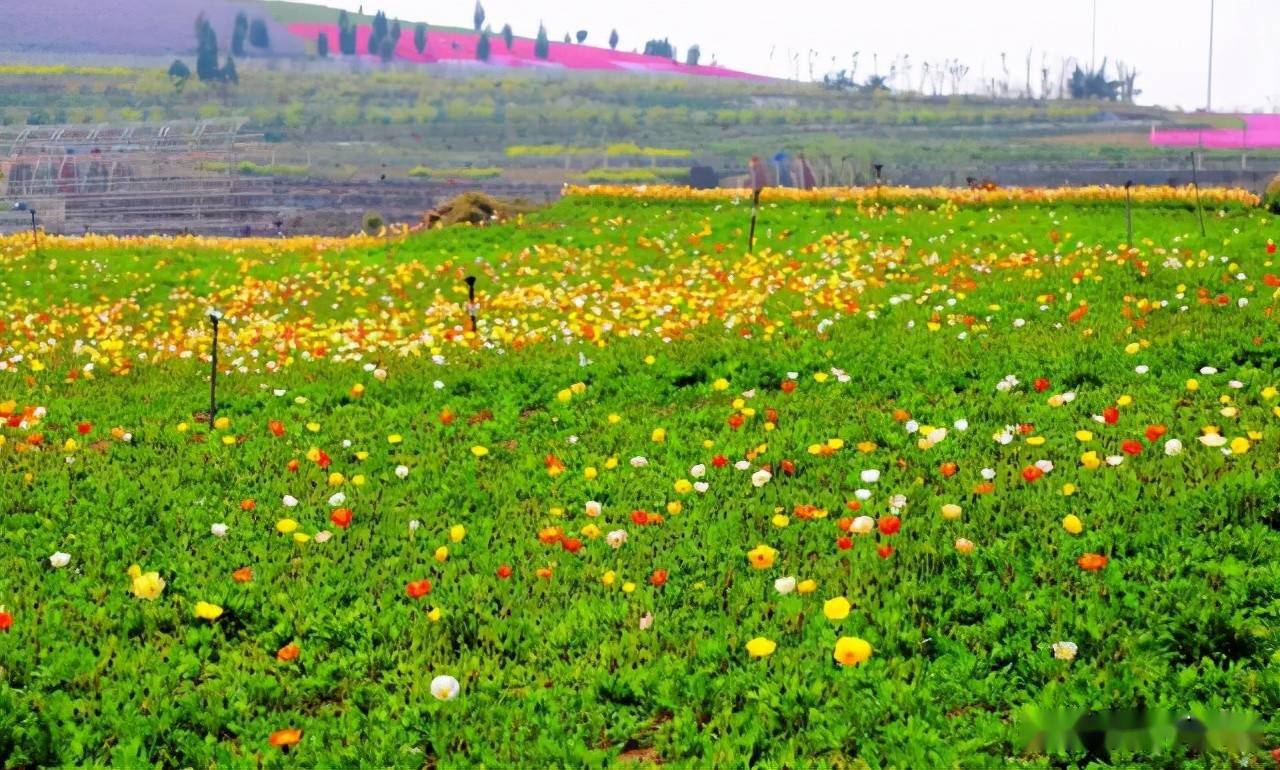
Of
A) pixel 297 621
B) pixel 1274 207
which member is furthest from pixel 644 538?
pixel 1274 207

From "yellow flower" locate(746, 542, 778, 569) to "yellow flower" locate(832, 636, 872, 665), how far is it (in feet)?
2.94

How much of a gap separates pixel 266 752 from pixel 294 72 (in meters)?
167

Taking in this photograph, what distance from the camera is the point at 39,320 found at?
13594 millimetres

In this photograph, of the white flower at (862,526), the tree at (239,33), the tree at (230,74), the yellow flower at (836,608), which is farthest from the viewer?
the tree at (239,33)

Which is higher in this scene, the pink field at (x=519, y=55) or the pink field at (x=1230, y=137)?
the pink field at (x=519, y=55)

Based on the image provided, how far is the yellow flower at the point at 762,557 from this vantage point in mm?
4992

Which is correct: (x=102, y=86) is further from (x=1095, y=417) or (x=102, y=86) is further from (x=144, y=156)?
(x=1095, y=417)

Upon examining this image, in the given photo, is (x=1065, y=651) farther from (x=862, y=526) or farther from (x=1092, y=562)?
(x=862, y=526)

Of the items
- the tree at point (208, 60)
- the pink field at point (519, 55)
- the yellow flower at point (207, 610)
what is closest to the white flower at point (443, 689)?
the yellow flower at point (207, 610)

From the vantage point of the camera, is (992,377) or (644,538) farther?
(992,377)

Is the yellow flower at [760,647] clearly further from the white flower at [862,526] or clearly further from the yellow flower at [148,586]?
the yellow flower at [148,586]

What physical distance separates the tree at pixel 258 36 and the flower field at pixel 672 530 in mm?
184614

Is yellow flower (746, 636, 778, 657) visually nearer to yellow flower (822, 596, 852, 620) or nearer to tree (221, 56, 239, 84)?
yellow flower (822, 596, 852, 620)

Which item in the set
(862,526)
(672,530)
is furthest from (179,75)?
(862,526)
